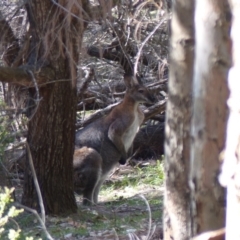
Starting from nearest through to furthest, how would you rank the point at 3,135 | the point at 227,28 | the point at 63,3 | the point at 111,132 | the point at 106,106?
the point at 227,28, the point at 63,3, the point at 3,135, the point at 111,132, the point at 106,106

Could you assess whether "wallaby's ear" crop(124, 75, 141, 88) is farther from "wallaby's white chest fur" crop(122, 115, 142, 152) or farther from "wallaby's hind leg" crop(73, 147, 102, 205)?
"wallaby's hind leg" crop(73, 147, 102, 205)

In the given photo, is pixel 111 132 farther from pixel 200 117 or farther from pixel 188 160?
pixel 200 117

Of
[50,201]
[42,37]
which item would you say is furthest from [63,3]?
[50,201]

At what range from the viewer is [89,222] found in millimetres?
8156

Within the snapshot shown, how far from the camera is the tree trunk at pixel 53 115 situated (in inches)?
297

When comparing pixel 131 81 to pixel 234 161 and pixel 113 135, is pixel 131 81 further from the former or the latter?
pixel 234 161

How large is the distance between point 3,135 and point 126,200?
90.9 inches

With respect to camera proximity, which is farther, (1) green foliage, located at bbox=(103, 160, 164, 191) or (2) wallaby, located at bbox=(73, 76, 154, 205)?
(1) green foliage, located at bbox=(103, 160, 164, 191)

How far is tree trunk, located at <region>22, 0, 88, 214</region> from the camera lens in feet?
24.8

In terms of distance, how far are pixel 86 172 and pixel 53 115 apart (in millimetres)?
2417

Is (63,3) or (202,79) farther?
(63,3)

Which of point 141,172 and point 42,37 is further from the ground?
point 42,37

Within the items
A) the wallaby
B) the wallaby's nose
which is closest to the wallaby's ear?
the wallaby

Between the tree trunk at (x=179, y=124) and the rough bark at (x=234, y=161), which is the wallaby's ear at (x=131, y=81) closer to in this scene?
the tree trunk at (x=179, y=124)
